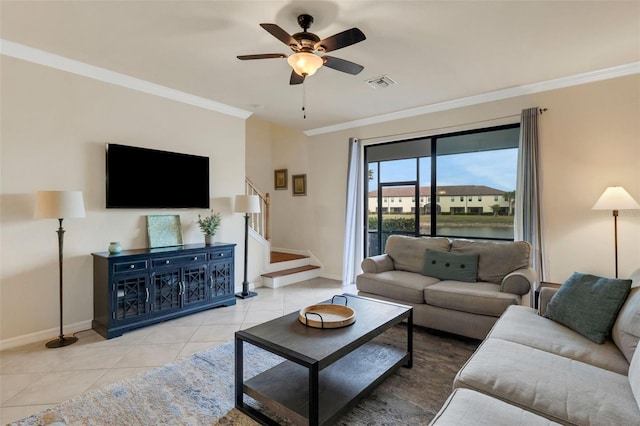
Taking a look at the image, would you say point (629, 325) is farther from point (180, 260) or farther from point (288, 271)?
point (288, 271)

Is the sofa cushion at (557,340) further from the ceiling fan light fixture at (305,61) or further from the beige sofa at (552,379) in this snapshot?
the ceiling fan light fixture at (305,61)

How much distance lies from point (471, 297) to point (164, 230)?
3.55m

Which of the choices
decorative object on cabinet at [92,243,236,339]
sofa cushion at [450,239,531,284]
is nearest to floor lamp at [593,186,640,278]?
sofa cushion at [450,239,531,284]

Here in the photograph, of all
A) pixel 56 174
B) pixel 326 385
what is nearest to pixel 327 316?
pixel 326 385

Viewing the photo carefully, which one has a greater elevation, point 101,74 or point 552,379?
point 101,74

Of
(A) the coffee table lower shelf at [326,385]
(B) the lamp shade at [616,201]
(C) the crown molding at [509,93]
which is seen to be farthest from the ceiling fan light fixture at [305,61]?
(B) the lamp shade at [616,201]

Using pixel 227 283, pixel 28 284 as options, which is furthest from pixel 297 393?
pixel 28 284

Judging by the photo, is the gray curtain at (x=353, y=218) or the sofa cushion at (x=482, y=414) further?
the gray curtain at (x=353, y=218)

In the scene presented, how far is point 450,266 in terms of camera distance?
356cm

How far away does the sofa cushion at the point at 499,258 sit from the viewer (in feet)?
10.9

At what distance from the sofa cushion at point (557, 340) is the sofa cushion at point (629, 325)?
0.06m

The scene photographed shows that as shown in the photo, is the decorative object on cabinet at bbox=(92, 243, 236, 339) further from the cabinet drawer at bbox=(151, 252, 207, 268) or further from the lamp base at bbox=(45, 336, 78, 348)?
the lamp base at bbox=(45, 336, 78, 348)

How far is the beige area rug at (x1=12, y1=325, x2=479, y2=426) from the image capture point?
1.92 meters

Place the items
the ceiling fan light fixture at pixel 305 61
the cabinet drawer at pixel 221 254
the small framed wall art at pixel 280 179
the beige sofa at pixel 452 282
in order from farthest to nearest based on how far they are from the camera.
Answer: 1. the small framed wall art at pixel 280 179
2. the cabinet drawer at pixel 221 254
3. the beige sofa at pixel 452 282
4. the ceiling fan light fixture at pixel 305 61
